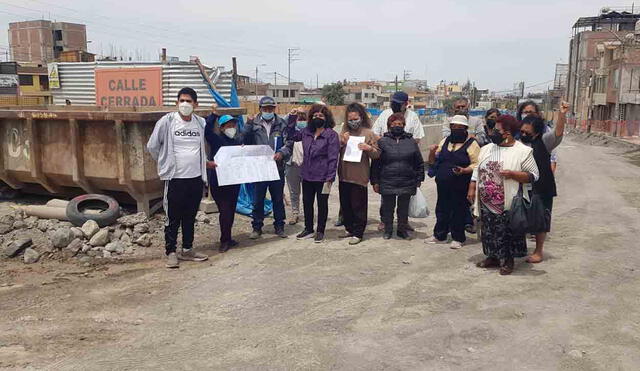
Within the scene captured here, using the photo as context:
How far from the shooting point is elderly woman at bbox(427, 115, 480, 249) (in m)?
6.38

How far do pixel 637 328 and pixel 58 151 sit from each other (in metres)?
7.56

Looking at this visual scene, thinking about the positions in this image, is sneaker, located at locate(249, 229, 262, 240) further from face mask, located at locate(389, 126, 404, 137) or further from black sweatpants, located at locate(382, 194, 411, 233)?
face mask, located at locate(389, 126, 404, 137)

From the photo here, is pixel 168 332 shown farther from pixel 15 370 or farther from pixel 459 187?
pixel 459 187

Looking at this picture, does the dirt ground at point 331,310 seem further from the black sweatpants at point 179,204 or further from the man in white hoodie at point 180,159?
the man in white hoodie at point 180,159

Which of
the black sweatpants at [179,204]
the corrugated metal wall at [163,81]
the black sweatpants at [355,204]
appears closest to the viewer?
the black sweatpants at [179,204]

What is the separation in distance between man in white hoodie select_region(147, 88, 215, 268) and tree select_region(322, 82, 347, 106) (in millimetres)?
79039

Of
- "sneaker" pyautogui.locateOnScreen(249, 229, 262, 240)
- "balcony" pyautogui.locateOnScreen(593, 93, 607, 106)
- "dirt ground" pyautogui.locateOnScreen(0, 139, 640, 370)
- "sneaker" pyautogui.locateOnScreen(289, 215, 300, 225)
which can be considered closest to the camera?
"dirt ground" pyautogui.locateOnScreen(0, 139, 640, 370)

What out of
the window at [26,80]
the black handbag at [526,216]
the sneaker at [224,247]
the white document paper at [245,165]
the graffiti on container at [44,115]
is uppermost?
the window at [26,80]

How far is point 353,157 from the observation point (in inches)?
266

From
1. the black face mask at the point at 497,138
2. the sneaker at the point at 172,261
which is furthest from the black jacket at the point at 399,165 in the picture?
the sneaker at the point at 172,261

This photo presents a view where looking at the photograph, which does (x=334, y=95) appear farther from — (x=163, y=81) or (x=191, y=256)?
(x=191, y=256)

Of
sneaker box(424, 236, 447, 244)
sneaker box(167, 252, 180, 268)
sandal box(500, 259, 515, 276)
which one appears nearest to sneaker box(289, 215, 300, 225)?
sneaker box(424, 236, 447, 244)

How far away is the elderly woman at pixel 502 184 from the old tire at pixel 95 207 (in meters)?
4.68

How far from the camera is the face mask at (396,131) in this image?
6715 mm
